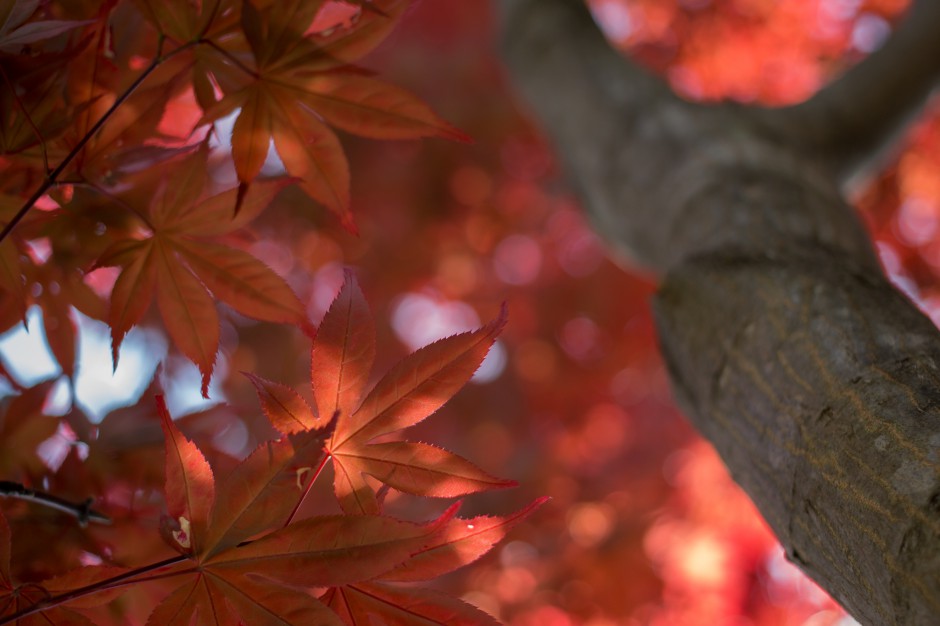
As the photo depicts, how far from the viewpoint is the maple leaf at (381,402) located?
21.3 inches

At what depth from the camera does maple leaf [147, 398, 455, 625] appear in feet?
1.57

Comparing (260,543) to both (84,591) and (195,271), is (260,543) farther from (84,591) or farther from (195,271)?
(195,271)

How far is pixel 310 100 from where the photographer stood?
665 mm

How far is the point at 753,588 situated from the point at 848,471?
11.4 ft

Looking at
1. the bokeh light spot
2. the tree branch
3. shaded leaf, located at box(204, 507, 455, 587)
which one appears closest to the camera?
shaded leaf, located at box(204, 507, 455, 587)

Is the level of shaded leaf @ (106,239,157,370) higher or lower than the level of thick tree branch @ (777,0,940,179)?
higher

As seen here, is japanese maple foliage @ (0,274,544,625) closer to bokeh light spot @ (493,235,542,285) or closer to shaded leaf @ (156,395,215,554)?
shaded leaf @ (156,395,215,554)

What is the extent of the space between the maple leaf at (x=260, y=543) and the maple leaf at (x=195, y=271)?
6.0 inches

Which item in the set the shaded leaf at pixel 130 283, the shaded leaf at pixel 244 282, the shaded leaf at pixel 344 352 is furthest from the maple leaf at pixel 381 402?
the shaded leaf at pixel 130 283

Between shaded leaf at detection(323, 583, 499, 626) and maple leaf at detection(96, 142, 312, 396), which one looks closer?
shaded leaf at detection(323, 583, 499, 626)

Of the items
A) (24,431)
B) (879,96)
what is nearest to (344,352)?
(24,431)

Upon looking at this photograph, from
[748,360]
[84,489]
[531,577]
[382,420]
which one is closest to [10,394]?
[84,489]

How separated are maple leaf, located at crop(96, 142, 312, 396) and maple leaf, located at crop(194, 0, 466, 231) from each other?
0.15ft

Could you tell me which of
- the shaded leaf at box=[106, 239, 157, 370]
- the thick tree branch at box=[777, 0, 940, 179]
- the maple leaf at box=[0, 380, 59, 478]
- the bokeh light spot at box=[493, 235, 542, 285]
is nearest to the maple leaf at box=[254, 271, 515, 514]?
the shaded leaf at box=[106, 239, 157, 370]
